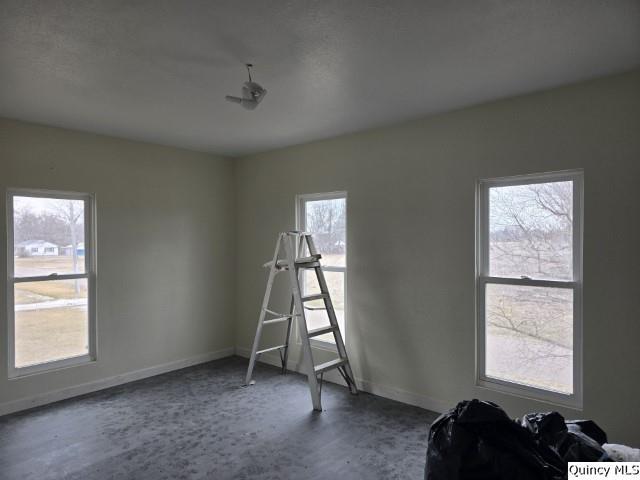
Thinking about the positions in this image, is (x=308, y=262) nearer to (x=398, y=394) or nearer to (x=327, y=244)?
(x=327, y=244)

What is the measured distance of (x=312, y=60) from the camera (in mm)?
2451

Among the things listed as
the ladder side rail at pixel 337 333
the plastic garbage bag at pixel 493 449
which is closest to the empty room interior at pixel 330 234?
the plastic garbage bag at pixel 493 449

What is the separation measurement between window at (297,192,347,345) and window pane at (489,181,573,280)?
152 centimetres

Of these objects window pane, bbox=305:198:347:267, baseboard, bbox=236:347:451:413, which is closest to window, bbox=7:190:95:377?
window pane, bbox=305:198:347:267

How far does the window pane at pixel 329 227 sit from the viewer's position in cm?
436

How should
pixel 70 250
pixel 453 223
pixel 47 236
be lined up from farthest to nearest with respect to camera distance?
pixel 70 250
pixel 47 236
pixel 453 223

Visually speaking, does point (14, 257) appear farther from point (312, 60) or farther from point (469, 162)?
point (469, 162)

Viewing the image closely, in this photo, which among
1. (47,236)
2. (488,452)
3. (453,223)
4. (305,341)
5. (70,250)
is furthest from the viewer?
(70,250)

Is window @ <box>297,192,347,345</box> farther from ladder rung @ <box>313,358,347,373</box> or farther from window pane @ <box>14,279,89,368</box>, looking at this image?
window pane @ <box>14,279,89,368</box>

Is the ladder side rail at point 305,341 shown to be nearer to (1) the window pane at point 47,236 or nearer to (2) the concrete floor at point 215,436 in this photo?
(2) the concrete floor at point 215,436

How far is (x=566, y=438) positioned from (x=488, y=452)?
43 centimetres

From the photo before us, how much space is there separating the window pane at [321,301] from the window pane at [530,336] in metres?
1.52

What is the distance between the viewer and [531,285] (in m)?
3.10

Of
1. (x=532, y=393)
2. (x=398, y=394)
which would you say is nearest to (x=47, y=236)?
(x=398, y=394)
